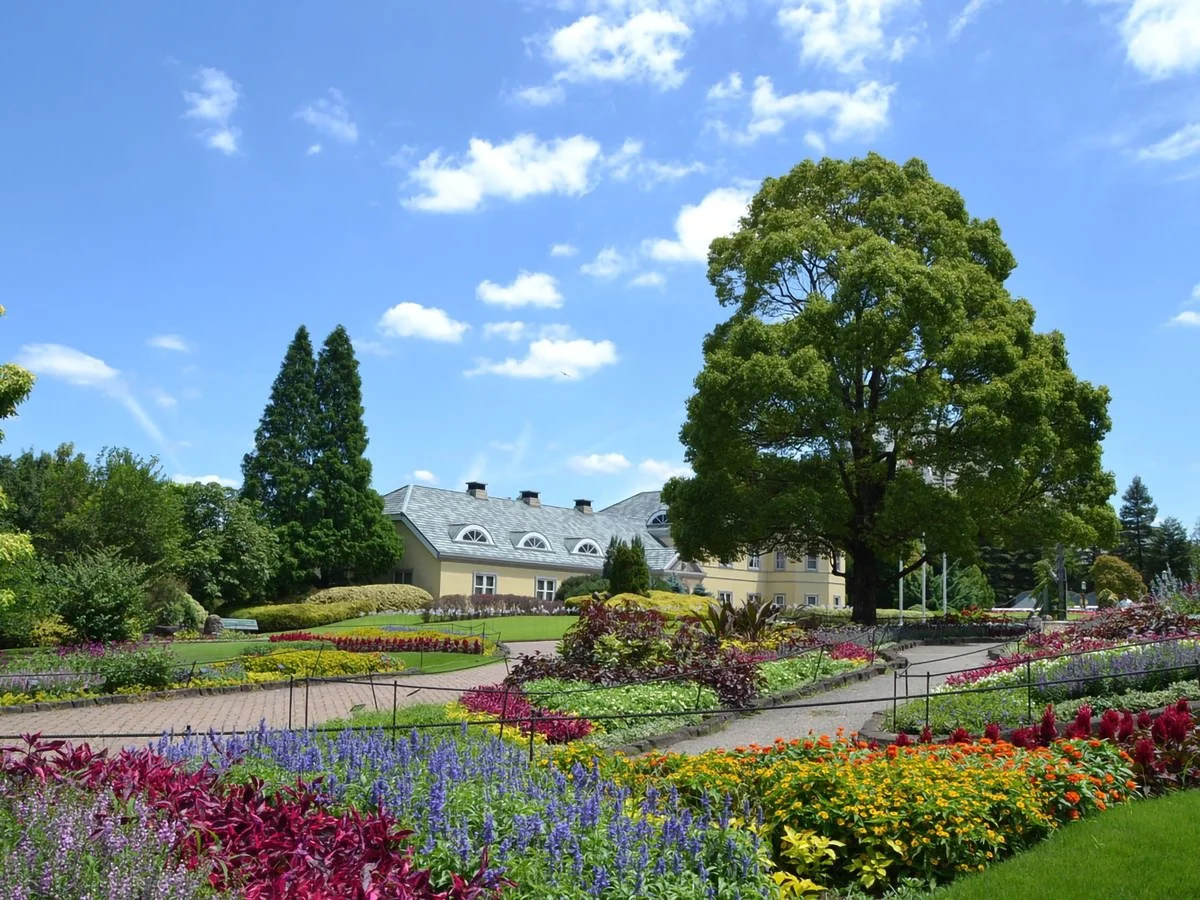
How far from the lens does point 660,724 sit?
10758mm

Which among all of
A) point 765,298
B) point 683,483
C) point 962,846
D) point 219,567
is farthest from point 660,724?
point 219,567

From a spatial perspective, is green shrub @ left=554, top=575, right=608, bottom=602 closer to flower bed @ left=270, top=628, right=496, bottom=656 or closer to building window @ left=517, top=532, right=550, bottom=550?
building window @ left=517, top=532, right=550, bottom=550

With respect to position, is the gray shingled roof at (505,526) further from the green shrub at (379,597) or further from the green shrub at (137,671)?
the green shrub at (137,671)

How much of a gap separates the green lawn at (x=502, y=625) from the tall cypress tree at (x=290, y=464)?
21.3 feet

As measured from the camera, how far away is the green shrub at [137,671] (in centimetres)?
1480

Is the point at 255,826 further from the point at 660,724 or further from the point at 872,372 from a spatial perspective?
the point at 872,372

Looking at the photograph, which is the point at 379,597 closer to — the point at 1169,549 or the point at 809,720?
the point at 809,720

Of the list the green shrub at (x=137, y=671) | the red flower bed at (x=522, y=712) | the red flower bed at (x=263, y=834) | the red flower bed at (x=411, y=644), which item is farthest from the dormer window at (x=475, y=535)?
the red flower bed at (x=263, y=834)

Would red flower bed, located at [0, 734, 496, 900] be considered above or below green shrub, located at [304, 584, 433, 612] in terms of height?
above

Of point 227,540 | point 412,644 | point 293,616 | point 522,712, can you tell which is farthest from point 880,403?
point 227,540

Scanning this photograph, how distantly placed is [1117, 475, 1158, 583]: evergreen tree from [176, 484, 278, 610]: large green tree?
5990cm

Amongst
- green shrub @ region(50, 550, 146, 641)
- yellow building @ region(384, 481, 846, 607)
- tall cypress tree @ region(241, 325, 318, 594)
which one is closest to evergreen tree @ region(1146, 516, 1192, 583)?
yellow building @ region(384, 481, 846, 607)

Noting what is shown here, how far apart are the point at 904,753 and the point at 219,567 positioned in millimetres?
33675

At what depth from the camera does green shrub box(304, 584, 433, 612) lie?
36.6 metres
